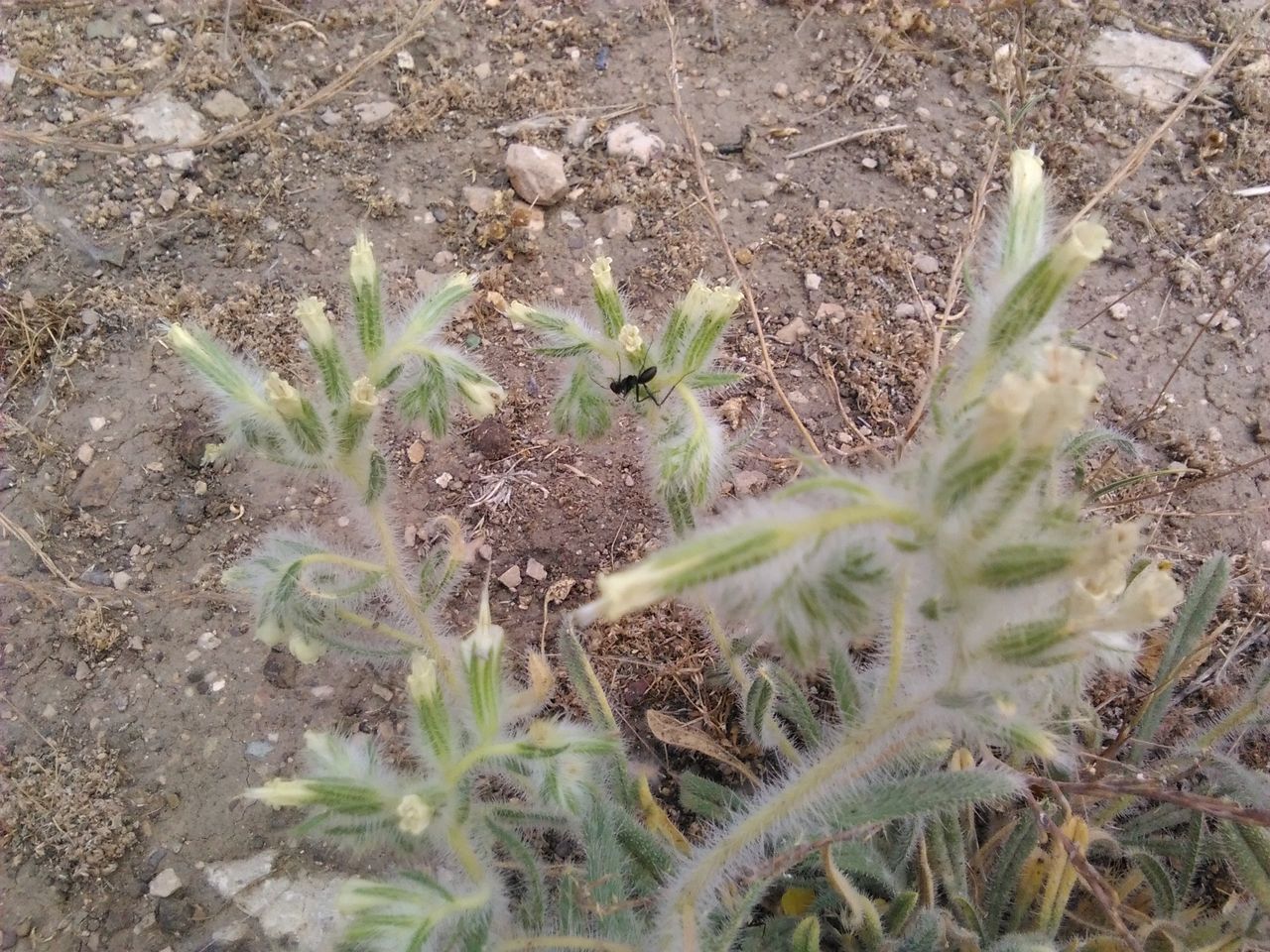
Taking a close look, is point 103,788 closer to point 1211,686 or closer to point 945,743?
point 945,743

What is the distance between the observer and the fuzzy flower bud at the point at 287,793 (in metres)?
2.04

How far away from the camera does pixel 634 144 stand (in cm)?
443

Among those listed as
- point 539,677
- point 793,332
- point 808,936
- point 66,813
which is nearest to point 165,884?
point 66,813

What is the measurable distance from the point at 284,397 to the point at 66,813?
172cm

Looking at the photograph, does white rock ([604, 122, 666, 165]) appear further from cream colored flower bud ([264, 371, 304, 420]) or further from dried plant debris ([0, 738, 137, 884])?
dried plant debris ([0, 738, 137, 884])

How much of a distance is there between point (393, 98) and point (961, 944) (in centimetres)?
411

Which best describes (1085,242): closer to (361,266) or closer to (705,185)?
(361,266)

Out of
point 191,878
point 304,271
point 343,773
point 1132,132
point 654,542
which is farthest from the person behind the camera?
point 1132,132

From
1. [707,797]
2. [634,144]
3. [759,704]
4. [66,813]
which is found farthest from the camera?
[634,144]

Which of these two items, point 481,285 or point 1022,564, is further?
point 481,285

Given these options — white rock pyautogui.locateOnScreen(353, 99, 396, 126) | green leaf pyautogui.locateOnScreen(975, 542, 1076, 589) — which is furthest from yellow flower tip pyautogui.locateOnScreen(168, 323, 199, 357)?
white rock pyautogui.locateOnScreen(353, 99, 396, 126)

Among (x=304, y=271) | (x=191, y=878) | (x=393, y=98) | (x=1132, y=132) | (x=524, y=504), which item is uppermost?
(x=1132, y=132)

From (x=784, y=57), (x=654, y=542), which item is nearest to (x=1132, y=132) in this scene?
(x=784, y=57)

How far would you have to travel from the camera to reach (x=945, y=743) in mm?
2391
